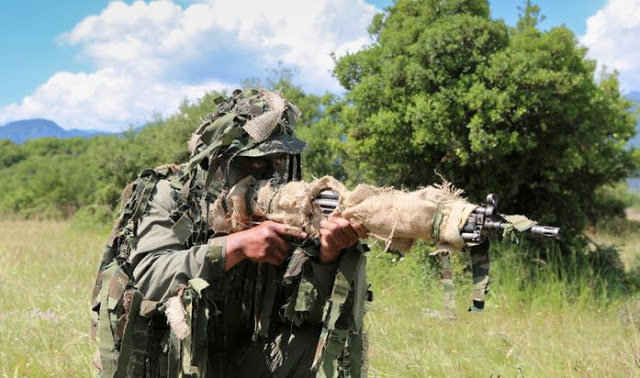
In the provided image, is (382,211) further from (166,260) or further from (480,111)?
(480,111)

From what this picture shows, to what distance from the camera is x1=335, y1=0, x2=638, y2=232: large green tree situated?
6012 millimetres

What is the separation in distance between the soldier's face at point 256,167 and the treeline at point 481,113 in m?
2.97

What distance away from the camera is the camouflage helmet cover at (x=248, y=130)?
9.18 feet

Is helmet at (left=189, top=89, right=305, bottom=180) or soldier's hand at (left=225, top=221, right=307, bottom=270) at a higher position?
helmet at (left=189, top=89, right=305, bottom=180)

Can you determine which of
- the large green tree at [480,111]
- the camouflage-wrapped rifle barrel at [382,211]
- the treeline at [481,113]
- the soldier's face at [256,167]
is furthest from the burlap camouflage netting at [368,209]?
the large green tree at [480,111]

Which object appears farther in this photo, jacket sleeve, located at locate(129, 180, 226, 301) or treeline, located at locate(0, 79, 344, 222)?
treeline, located at locate(0, 79, 344, 222)

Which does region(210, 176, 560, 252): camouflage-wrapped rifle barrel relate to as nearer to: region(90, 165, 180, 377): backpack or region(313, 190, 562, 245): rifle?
region(313, 190, 562, 245): rifle

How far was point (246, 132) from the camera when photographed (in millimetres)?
2855

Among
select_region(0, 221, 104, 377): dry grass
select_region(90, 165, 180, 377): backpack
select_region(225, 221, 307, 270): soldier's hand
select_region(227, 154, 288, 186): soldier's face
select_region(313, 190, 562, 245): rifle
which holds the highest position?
select_region(227, 154, 288, 186): soldier's face

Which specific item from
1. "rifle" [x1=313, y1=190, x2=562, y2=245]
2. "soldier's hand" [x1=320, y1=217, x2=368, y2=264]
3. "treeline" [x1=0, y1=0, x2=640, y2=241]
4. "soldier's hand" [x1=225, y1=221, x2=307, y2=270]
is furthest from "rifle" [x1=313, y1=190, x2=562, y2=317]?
"treeline" [x1=0, y1=0, x2=640, y2=241]

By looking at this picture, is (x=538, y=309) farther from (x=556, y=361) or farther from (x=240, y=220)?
(x=240, y=220)

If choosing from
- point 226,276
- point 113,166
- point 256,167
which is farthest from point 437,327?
point 113,166

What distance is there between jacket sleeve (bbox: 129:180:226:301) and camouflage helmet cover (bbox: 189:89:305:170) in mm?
386

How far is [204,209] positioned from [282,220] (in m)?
0.48
